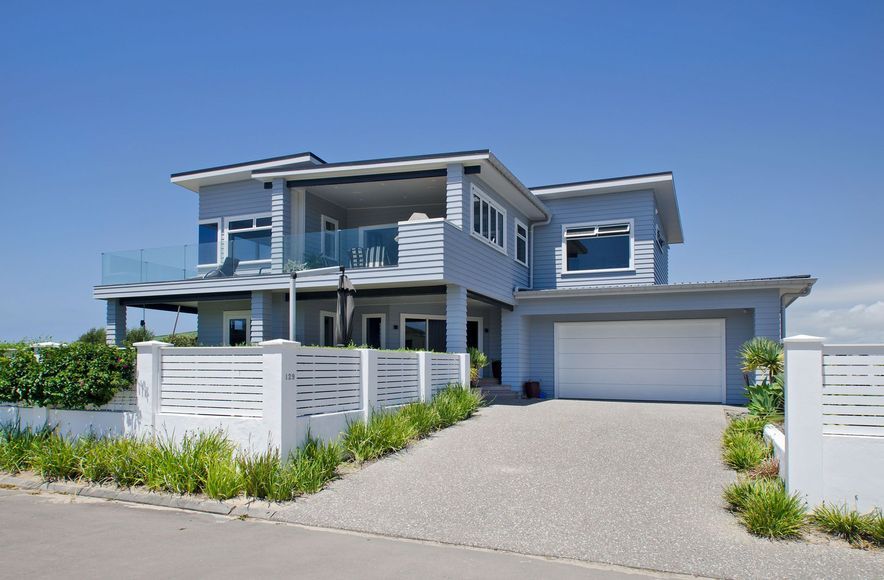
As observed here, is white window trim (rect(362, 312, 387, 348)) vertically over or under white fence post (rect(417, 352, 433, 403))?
over

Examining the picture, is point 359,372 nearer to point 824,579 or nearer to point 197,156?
point 824,579

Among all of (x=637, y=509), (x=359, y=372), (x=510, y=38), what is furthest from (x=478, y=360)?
(x=637, y=509)

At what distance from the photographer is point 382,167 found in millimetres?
16641

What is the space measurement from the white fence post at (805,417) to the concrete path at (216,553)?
98.4 inches

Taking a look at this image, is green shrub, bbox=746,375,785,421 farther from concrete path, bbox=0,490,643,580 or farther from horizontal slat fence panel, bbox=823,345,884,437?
concrete path, bbox=0,490,643,580

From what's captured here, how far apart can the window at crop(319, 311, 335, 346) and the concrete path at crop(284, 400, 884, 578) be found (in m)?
9.09

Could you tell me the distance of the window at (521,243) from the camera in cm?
2083

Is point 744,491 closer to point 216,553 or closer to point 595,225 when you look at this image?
point 216,553

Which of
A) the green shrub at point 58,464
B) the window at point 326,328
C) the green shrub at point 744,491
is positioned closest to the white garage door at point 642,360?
the window at point 326,328

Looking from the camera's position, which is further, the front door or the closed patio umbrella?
the front door

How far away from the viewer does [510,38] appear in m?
13.9

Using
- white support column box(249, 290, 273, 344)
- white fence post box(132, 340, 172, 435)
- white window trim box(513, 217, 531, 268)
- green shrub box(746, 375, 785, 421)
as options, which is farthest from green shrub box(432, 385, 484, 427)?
white support column box(249, 290, 273, 344)

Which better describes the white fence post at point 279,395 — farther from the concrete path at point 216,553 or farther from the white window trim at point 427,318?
the white window trim at point 427,318

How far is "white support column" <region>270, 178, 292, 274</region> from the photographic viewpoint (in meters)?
18.0
